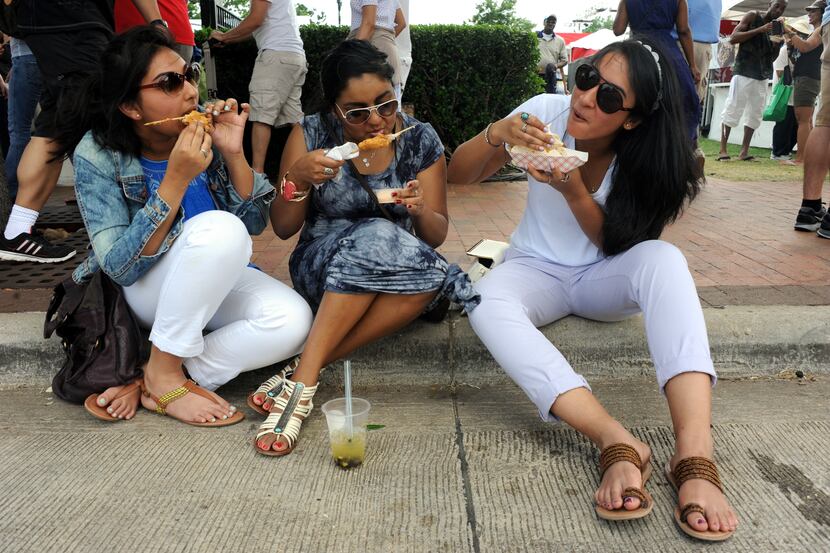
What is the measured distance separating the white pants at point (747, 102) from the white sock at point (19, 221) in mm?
9051

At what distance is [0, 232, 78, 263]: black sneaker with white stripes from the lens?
12.2ft

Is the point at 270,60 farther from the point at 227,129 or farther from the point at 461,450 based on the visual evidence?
the point at 461,450

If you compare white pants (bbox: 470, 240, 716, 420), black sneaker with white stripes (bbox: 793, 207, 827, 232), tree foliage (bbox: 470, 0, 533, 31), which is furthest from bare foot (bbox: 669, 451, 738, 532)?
tree foliage (bbox: 470, 0, 533, 31)

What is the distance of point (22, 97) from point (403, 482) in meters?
3.69

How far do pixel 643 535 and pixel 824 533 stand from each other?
1.55 ft

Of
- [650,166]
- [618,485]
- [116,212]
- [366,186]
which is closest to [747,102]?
[650,166]

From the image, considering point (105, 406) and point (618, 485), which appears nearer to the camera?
point (618, 485)

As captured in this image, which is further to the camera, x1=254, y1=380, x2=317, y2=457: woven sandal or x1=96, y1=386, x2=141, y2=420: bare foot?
x1=96, y1=386, x2=141, y2=420: bare foot

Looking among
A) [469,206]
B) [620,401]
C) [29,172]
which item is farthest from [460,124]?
[620,401]

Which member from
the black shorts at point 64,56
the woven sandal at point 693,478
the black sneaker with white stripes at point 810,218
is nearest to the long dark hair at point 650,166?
the woven sandal at point 693,478

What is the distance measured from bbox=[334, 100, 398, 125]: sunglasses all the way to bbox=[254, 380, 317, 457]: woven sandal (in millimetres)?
988

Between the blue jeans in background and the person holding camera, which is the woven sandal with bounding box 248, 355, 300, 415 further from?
the person holding camera

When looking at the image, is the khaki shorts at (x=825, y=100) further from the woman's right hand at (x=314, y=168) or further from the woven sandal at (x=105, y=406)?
the woven sandal at (x=105, y=406)

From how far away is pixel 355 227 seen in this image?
2.51 m
